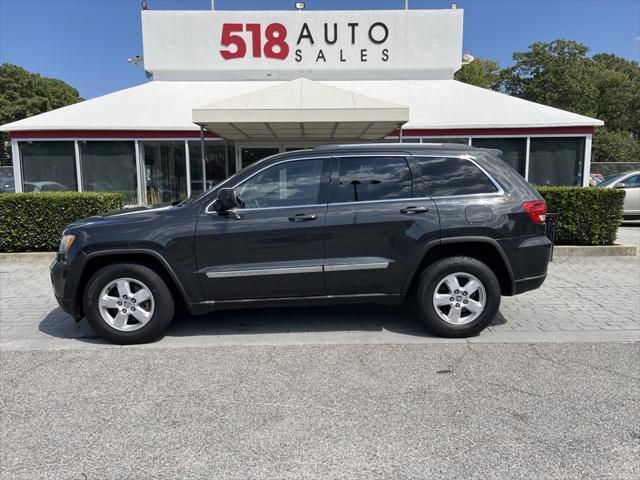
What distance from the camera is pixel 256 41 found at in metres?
14.2

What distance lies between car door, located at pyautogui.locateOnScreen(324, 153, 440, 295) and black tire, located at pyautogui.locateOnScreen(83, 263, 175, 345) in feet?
5.29

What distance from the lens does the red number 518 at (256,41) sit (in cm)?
1412

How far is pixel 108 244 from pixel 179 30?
1198cm

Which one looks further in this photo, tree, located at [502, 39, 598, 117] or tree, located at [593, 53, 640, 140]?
tree, located at [593, 53, 640, 140]

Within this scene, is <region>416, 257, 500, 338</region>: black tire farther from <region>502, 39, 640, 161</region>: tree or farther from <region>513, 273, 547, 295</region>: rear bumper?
<region>502, 39, 640, 161</region>: tree

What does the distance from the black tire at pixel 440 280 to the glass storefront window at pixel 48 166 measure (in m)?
11.3

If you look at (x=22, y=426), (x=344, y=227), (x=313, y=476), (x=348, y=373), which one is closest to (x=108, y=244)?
(x=22, y=426)

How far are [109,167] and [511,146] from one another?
10954mm

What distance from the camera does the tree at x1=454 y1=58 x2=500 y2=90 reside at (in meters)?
44.6

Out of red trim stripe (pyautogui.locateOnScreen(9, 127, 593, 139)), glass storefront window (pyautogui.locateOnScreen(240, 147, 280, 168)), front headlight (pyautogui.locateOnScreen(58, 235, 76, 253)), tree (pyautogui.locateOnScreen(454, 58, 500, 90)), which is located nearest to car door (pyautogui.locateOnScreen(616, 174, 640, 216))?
red trim stripe (pyautogui.locateOnScreen(9, 127, 593, 139))

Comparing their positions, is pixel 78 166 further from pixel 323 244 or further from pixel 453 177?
pixel 453 177

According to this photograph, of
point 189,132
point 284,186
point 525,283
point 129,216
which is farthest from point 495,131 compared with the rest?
point 129,216

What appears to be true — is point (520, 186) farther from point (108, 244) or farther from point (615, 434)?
point (108, 244)

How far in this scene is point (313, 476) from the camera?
262 centimetres
